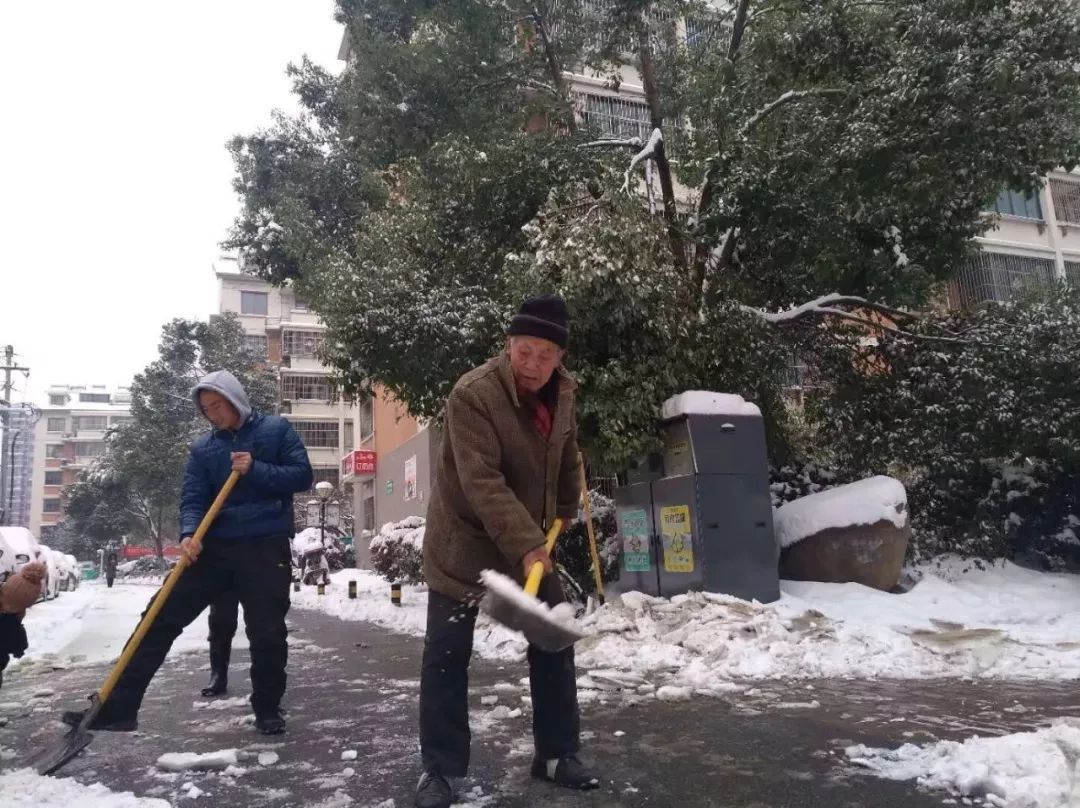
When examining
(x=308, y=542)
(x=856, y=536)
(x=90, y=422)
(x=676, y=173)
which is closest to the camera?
(x=856, y=536)

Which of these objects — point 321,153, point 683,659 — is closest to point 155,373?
point 321,153

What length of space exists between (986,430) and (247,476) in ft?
27.6

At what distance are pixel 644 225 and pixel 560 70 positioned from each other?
170 inches

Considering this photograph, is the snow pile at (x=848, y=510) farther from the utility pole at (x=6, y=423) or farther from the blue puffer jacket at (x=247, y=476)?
the utility pole at (x=6, y=423)

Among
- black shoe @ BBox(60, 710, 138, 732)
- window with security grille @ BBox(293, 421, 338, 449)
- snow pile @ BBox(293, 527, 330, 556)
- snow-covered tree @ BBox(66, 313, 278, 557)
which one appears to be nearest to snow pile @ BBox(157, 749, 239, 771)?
black shoe @ BBox(60, 710, 138, 732)

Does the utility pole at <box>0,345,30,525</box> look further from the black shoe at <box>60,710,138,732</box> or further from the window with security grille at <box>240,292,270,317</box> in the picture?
the black shoe at <box>60,710,138,732</box>

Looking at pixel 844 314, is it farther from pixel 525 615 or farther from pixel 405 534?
pixel 405 534

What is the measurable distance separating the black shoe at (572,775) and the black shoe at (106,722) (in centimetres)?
180

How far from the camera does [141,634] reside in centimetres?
354

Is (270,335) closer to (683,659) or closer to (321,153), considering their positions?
(321,153)

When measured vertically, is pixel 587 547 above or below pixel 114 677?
above

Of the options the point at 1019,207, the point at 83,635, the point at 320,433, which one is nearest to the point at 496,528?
the point at 83,635

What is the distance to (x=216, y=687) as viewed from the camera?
4.86 metres

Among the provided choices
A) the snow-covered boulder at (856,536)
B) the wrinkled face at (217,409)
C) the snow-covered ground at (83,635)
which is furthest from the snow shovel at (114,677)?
the snow-covered boulder at (856,536)
